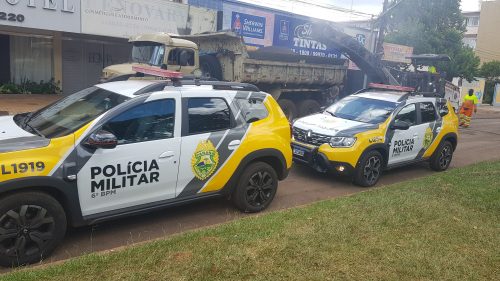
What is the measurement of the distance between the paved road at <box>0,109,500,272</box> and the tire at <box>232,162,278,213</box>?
192mm

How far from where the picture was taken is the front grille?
7500 mm

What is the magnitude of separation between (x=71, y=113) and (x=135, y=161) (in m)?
0.93

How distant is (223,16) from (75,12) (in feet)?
20.9

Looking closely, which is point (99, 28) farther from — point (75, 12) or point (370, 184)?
point (370, 184)

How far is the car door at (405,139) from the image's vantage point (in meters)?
7.96

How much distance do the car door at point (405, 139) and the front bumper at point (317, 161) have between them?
1.16 meters

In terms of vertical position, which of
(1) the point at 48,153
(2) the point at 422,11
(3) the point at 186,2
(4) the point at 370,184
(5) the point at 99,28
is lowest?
(4) the point at 370,184

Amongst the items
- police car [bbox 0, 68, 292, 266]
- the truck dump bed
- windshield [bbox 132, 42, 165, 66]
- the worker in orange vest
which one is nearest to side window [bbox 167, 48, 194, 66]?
windshield [bbox 132, 42, 165, 66]

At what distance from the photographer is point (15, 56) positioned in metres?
17.5

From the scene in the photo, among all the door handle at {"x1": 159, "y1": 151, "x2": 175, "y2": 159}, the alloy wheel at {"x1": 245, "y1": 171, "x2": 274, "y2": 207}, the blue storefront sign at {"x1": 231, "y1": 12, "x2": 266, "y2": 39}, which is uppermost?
the blue storefront sign at {"x1": 231, "y1": 12, "x2": 266, "y2": 39}

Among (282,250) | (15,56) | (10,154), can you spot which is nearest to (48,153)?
(10,154)

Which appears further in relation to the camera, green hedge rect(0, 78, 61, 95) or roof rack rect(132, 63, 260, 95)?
green hedge rect(0, 78, 61, 95)

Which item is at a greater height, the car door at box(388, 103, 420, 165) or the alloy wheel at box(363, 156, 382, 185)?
the car door at box(388, 103, 420, 165)

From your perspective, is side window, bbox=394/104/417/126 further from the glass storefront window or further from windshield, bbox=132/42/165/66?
the glass storefront window
